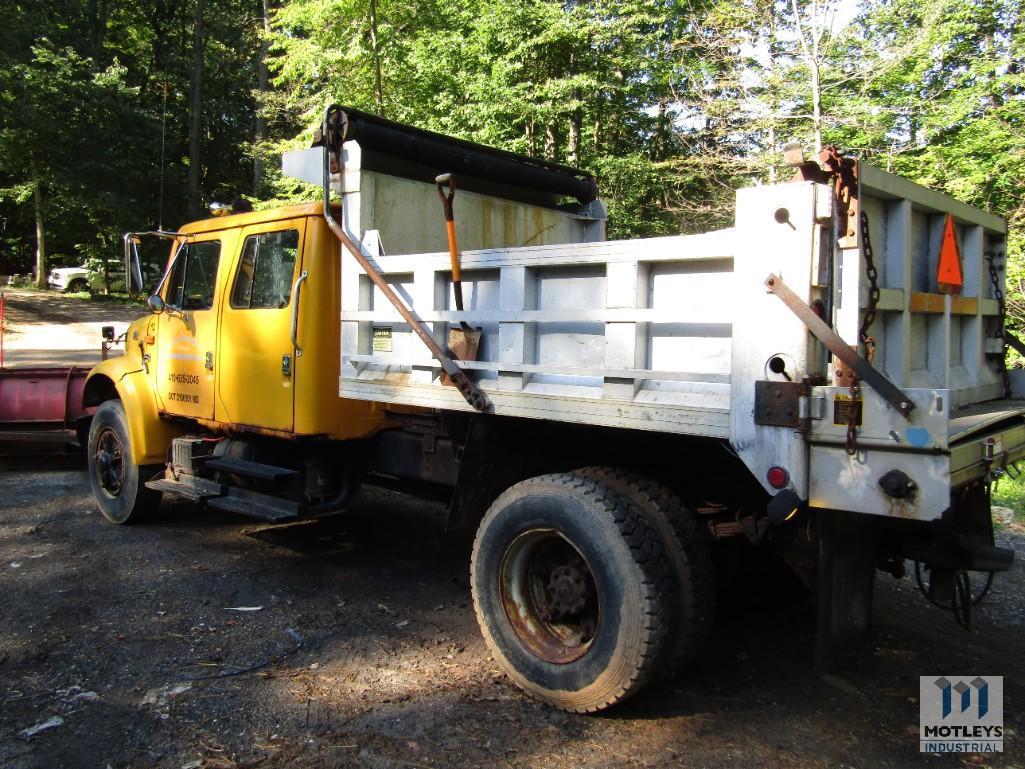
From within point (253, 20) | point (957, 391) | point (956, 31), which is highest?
point (253, 20)

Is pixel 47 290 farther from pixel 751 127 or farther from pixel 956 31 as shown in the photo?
pixel 956 31

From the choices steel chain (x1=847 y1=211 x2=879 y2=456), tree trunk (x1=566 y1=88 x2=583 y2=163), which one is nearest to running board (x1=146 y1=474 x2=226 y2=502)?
steel chain (x1=847 y1=211 x2=879 y2=456)

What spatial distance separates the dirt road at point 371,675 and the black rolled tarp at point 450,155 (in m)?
2.67

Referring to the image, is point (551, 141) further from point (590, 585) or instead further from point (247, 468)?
point (590, 585)

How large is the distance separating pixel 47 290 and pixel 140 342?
81.8 feet

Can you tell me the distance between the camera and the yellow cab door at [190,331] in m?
5.62

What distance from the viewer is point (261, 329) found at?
5141mm

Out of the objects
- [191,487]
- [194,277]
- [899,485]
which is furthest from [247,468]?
[899,485]

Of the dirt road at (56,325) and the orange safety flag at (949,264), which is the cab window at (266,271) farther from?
the dirt road at (56,325)

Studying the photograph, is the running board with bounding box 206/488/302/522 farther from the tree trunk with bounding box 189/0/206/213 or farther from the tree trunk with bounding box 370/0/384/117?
the tree trunk with bounding box 189/0/206/213

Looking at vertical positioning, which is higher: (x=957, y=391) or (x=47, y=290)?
(x=47, y=290)

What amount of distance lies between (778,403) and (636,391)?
1.98 ft

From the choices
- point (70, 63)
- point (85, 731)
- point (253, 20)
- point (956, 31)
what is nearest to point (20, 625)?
point (85, 731)

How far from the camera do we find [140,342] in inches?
251
